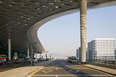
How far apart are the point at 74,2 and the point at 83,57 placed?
1386cm

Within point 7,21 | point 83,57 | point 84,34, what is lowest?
point 83,57

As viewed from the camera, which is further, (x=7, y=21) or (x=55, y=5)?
(x=7, y=21)

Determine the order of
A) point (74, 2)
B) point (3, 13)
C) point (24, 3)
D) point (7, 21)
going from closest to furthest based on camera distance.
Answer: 1. point (24, 3)
2. point (74, 2)
3. point (3, 13)
4. point (7, 21)

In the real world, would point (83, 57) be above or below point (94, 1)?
below

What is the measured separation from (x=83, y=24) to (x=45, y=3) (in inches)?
414

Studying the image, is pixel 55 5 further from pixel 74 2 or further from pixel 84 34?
pixel 84 34

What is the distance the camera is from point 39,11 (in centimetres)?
5462

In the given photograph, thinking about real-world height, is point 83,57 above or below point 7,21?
below

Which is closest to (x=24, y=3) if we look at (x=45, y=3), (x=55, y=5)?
(x=45, y=3)

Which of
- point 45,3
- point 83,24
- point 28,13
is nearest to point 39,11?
point 28,13

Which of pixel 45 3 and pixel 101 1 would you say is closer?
pixel 45 3

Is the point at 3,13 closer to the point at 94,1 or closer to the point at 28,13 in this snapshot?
the point at 28,13

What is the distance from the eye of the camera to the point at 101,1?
51594 mm

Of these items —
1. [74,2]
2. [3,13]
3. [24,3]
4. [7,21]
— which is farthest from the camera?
[7,21]
